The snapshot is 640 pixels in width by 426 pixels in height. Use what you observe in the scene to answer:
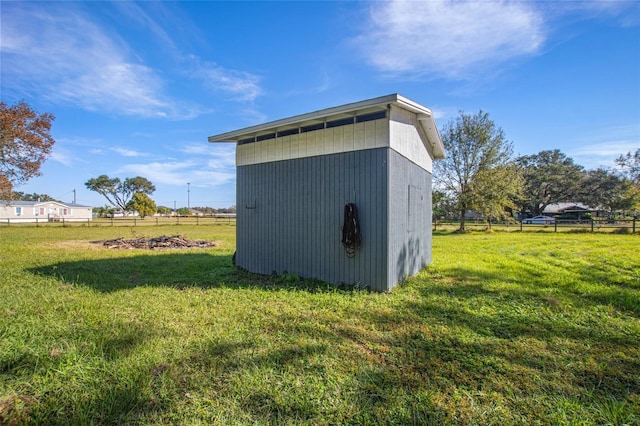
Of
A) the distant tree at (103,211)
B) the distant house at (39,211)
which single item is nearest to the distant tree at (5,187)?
the distant house at (39,211)

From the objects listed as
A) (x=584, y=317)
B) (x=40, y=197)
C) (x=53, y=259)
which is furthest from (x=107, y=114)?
(x=40, y=197)

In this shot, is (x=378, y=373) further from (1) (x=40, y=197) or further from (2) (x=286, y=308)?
(1) (x=40, y=197)

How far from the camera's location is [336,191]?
16.6 ft

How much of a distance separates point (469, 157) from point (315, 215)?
57.9 ft

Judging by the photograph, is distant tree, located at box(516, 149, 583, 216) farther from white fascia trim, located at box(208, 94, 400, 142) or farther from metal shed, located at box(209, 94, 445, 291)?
white fascia trim, located at box(208, 94, 400, 142)

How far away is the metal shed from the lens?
15.2 ft

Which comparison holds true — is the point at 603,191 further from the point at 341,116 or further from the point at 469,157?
the point at 341,116

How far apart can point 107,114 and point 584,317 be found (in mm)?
20249

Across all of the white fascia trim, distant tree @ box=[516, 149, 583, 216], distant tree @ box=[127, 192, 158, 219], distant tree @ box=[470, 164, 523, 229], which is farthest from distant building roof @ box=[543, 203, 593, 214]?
distant tree @ box=[127, 192, 158, 219]

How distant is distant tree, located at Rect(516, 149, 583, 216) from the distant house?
195ft

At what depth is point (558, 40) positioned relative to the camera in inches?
251

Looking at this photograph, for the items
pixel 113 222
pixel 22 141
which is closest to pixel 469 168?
pixel 22 141

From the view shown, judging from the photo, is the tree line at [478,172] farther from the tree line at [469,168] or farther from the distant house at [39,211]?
the distant house at [39,211]

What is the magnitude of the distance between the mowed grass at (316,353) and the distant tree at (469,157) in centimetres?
1431
